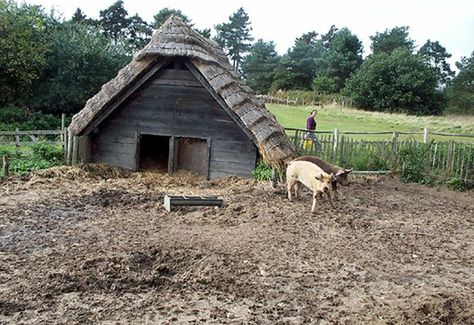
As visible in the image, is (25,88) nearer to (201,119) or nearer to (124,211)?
(201,119)

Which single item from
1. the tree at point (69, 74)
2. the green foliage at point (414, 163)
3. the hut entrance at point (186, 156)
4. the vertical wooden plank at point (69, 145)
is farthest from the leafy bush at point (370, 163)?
the tree at point (69, 74)

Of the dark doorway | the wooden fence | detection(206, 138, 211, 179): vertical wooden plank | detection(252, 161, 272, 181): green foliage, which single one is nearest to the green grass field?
the wooden fence

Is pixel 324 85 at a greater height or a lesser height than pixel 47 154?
greater

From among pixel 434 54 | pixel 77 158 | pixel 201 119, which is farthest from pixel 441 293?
pixel 434 54

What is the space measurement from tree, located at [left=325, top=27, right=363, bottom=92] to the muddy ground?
50.2 meters

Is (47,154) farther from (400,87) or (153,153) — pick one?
(400,87)

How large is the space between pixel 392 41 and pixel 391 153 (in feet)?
185

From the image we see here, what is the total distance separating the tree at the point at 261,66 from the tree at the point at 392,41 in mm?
14184

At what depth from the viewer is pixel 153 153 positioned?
55.0 ft

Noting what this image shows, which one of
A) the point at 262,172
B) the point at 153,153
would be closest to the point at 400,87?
the point at 153,153

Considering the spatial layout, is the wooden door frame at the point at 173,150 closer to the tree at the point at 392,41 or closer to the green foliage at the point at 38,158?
the green foliage at the point at 38,158

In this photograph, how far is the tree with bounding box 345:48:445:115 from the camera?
1815 inches

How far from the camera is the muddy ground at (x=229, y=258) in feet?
17.6

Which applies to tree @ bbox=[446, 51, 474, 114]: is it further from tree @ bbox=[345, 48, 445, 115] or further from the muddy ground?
the muddy ground
